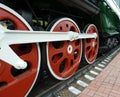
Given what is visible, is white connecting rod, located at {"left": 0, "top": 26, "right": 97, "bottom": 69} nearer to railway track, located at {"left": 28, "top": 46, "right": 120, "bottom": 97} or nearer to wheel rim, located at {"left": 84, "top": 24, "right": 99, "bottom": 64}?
railway track, located at {"left": 28, "top": 46, "right": 120, "bottom": 97}

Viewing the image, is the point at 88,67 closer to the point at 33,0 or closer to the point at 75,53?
the point at 75,53

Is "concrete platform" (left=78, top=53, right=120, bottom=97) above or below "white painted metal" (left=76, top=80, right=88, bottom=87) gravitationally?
below

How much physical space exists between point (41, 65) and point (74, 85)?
3.10 ft

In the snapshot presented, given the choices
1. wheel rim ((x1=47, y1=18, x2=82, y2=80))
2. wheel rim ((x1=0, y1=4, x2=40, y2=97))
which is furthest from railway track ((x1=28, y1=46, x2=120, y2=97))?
wheel rim ((x1=0, y1=4, x2=40, y2=97))

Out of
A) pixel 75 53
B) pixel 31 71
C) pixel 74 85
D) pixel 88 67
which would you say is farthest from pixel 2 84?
pixel 88 67

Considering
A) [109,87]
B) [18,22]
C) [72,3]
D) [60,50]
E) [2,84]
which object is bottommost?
[109,87]

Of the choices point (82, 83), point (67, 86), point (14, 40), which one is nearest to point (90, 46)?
point (82, 83)

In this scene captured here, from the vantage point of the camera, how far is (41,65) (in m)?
2.50

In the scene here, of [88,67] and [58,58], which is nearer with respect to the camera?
[58,58]

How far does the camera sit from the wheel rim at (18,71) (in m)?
1.87

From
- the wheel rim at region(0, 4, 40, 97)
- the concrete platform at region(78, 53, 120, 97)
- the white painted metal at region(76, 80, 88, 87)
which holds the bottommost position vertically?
the concrete platform at region(78, 53, 120, 97)

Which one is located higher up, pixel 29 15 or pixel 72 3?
pixel 72 3

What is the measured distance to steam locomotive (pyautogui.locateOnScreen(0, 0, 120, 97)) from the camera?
1849mm

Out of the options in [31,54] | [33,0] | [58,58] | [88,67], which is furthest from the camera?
[88,67]
